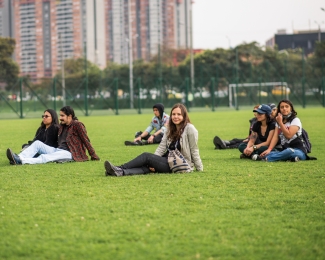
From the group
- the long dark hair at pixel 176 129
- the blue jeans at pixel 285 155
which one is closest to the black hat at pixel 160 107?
the blue jeans at pixel 285 155

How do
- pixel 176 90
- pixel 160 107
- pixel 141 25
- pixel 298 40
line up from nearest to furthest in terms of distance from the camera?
pixel 160 107 → pixel 176 90 → pixel 298 40 → pixel 141 25

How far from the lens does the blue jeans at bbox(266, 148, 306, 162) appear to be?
38.0 ft

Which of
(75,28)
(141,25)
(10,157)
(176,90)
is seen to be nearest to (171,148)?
(10,157)

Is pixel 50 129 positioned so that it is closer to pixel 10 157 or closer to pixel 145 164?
pixel 10 157

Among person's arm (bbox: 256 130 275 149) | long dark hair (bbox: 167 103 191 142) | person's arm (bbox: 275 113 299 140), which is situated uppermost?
long dark hair (bbox: 167 103 191 142)

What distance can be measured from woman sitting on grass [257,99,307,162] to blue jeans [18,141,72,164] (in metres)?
3.52

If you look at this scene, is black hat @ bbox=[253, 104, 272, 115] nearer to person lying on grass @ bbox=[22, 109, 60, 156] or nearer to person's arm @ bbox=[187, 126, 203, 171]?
person's arm @ bbox=[187, 126, 203, 171]

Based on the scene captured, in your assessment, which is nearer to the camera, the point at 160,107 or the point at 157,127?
the point at 160,107

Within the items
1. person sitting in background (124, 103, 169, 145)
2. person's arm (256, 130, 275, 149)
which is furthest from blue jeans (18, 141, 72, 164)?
person sitting in background (124, 103, 169, 145)

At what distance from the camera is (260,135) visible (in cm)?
1226

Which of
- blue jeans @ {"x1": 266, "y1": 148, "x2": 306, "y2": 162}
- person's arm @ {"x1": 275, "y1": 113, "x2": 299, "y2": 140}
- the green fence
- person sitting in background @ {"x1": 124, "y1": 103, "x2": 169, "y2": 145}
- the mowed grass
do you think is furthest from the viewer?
the green fence

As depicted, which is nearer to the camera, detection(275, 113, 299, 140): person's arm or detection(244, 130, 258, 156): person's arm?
detection(275, 113, 299, 140): person's arm

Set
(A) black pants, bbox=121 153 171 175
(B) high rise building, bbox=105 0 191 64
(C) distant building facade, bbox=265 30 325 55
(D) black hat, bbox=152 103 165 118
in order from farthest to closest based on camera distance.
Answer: (B) high rise building, bbox=105 0 191 64 → (C) distant building facade, bbox=265 30 325 55 → (D) black hat, bbox=152 103 165 118 → (A) black pants, bbox=121 153 171 175

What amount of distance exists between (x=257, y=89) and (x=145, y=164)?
43.1 metres
